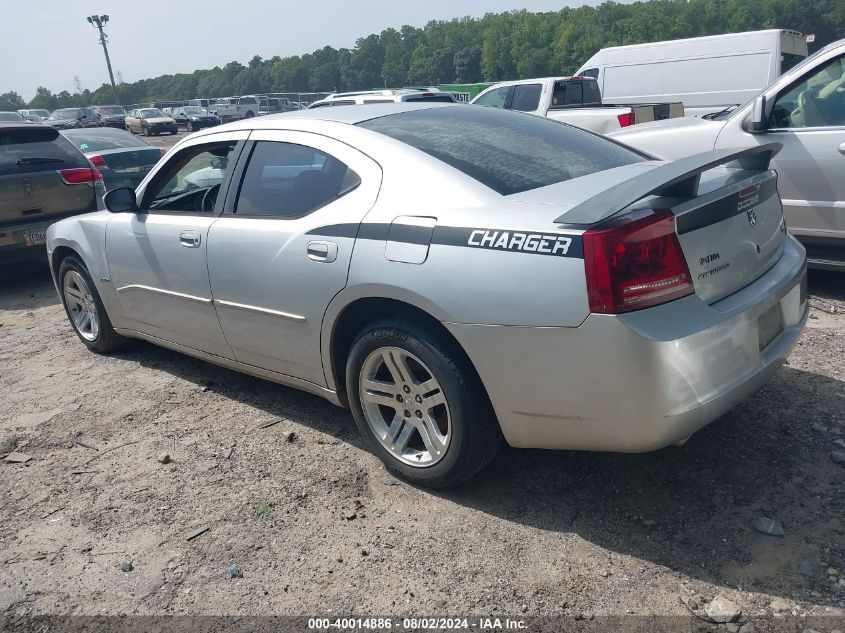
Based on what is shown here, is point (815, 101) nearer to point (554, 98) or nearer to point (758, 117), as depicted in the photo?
point (758, 117)

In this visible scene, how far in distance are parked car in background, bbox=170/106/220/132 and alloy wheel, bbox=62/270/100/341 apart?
139ft

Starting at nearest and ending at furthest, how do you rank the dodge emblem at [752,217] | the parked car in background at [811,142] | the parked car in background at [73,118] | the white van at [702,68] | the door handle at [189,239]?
the dodge emblem at [752,217] < the door handle at [189,239] < the parked car in background at [811,142] < the white van at [702,68] < the parked car in background at [73,118]

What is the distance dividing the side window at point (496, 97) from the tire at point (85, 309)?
9011 millimetres

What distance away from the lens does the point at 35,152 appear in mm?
7777

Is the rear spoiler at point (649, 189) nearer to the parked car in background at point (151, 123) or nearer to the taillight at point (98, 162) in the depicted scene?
the taillight at point (98, 162)

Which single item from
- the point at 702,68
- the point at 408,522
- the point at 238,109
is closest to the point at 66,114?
the point at 238,109

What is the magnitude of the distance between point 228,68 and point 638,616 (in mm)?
129100

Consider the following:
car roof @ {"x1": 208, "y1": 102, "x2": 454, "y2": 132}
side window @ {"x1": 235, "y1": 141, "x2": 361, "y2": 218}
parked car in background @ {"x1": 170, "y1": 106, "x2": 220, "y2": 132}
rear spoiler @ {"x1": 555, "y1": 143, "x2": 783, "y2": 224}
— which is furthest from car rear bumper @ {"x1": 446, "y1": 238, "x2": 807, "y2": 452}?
parked car in background @ {"x1": 170, "y1": 106, "x2": 220, "y2": 132}

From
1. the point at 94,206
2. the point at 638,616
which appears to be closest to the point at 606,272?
the point at 638,616

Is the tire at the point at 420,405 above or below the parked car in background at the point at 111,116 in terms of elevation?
below

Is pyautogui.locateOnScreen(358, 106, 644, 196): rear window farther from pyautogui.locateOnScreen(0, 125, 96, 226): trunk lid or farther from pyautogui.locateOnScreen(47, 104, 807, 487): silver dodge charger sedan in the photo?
pyautogui.locateOnScreen(0, 125, 96, 226): trunk lid

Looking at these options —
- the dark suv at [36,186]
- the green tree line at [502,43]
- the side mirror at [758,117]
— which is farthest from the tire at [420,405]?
the green tree line at [502,43]

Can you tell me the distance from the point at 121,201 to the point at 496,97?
9.92m

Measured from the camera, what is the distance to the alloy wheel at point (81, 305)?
17.4ft
